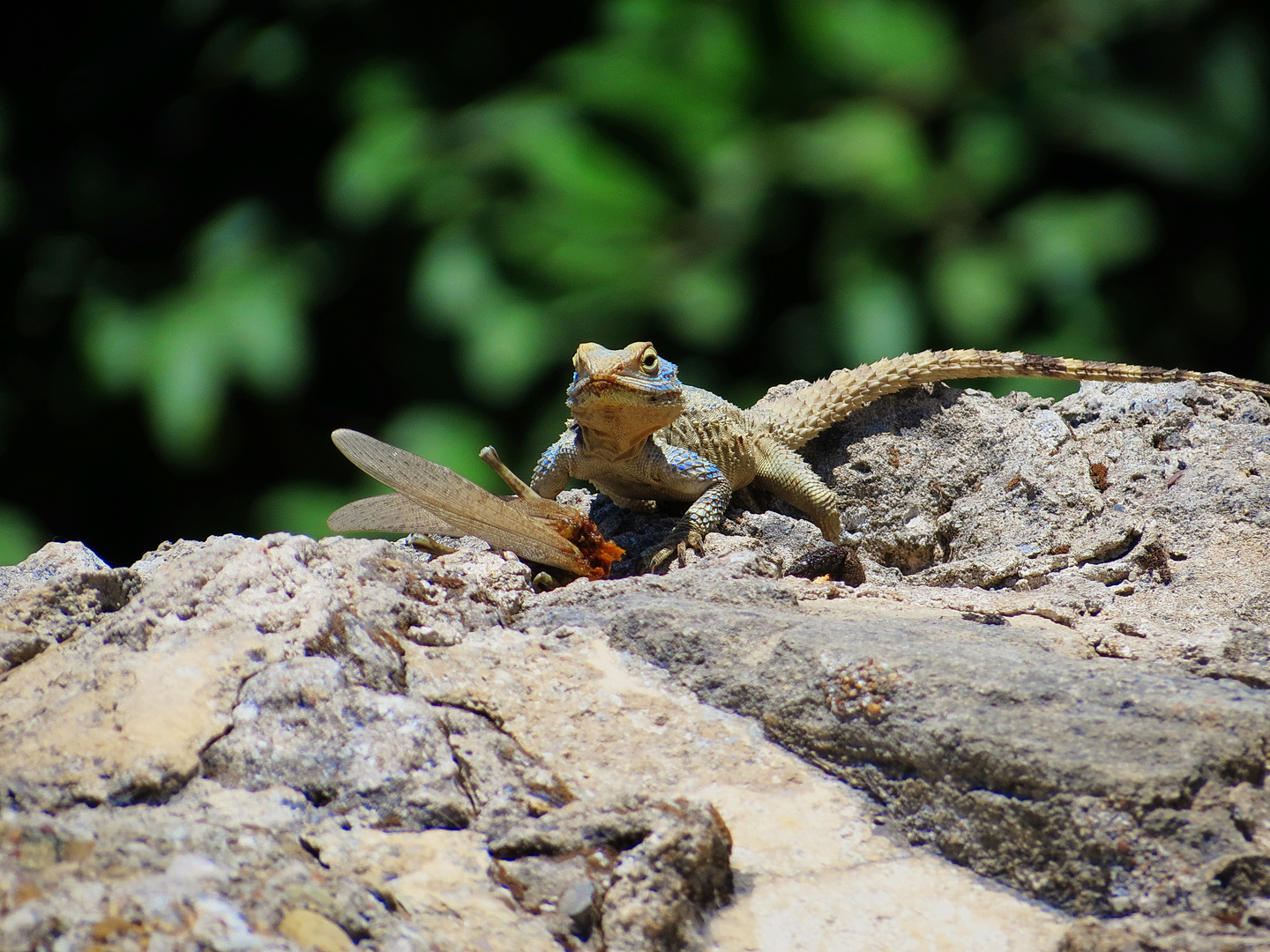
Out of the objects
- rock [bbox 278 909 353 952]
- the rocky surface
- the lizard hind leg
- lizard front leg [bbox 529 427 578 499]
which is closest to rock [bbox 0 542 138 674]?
the rocky surface

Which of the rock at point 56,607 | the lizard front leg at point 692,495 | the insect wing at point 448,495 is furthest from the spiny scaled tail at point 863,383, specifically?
the rock at point 56,607

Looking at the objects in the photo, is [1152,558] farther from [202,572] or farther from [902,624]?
[202,572]

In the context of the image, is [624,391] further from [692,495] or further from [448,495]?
[448,495]

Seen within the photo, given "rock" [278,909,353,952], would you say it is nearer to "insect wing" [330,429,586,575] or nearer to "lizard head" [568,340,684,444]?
"insect wing" [330,429,586,575]

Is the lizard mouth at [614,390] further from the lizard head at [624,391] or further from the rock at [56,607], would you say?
the rock at [56,607]

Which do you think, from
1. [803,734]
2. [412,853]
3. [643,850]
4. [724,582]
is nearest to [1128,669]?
[803,734]

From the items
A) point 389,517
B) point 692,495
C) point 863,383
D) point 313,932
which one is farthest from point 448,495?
point 863,383
